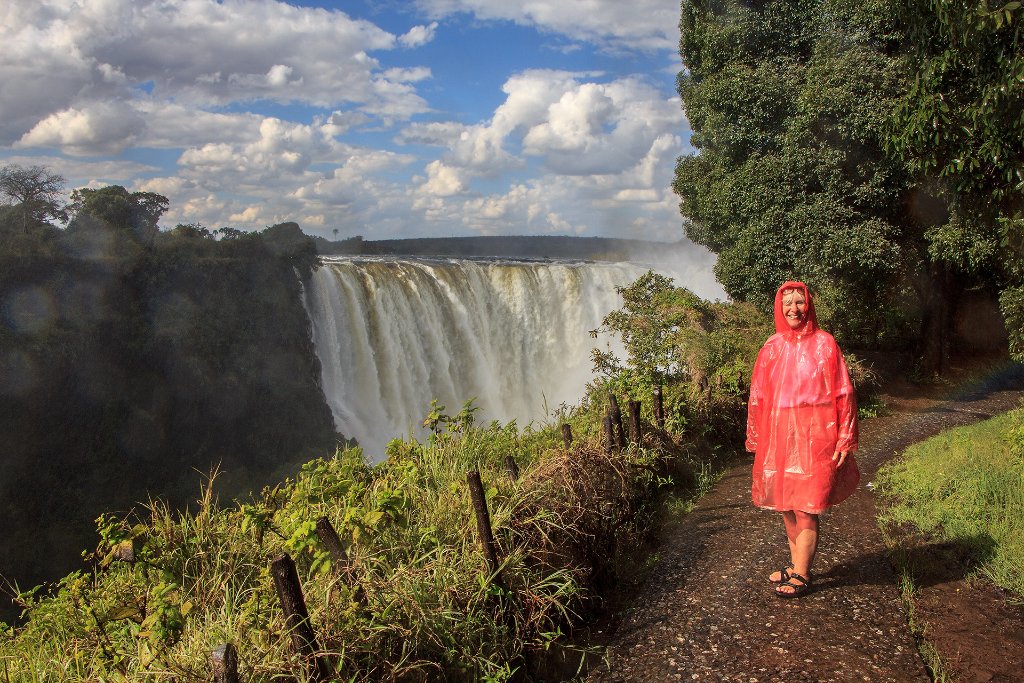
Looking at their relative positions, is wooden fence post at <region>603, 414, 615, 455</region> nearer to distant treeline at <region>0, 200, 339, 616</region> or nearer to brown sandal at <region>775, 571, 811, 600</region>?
brown sandal at <region>775, 571, 811, 600</region>

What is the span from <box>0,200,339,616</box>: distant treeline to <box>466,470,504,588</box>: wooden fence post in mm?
19671

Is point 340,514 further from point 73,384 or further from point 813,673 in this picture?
point 73,384

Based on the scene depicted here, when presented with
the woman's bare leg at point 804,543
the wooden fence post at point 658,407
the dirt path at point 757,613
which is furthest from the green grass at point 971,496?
the wooden fence post at point 658,407

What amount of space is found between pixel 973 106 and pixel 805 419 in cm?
408

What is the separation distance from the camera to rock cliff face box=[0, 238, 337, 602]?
2011 centimetres

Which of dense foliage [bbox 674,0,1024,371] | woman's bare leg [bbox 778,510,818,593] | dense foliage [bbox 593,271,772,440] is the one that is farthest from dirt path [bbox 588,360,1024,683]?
dense foliage [bbox 674,0,1024,371]

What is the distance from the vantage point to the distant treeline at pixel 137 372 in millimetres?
20109

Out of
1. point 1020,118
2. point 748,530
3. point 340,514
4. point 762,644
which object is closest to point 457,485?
point 340,514

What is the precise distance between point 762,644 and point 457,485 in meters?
1.98

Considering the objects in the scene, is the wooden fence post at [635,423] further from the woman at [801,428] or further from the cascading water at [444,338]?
the cascading water at [444,338]

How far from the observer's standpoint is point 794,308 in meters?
4.18

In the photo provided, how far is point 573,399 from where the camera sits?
85.4 ft

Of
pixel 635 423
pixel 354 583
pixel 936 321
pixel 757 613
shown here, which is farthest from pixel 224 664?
pixel 936 321

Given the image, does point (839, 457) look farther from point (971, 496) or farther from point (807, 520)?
point (971, 496)
